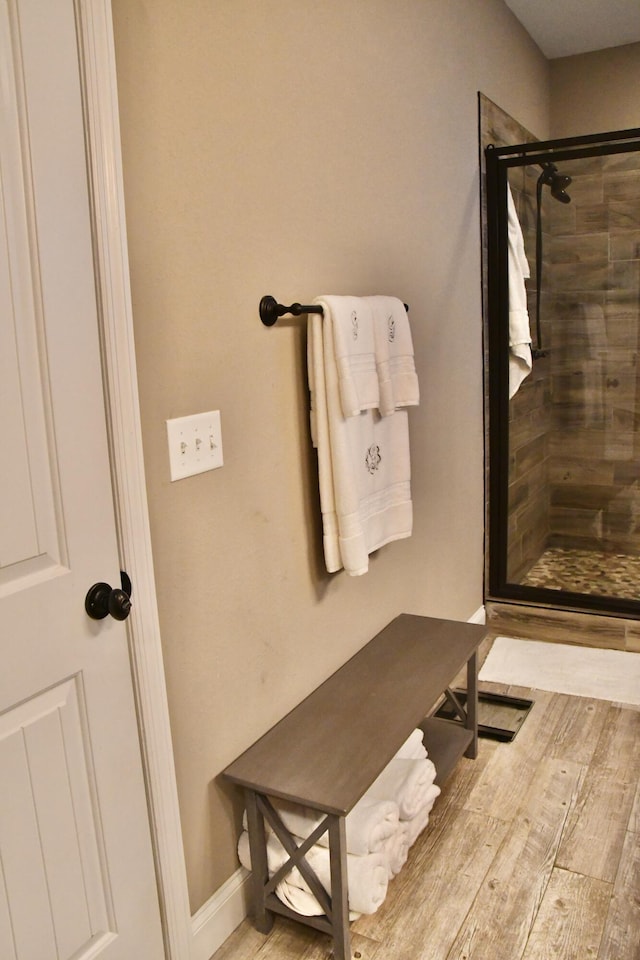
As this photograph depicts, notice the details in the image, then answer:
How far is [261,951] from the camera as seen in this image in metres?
1.71

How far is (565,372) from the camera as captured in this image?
324 centimetres

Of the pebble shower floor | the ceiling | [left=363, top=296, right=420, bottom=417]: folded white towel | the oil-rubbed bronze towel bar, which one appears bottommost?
the pebble shower floor

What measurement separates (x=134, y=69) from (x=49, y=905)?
141cm

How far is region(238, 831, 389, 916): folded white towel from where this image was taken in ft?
5.57

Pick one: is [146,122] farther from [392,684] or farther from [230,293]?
[392,684]

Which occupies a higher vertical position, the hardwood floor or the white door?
the white door

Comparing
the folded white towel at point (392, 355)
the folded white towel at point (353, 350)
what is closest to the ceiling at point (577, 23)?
the folded white towel at point (392, 355)

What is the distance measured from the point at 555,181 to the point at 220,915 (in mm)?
2769

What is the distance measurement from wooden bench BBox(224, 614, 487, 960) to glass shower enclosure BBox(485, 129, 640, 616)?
1.16 metres

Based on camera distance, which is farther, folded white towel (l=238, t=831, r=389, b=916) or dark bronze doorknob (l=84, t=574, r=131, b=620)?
folded white towel (l=238, t=831, r=389, b=916)

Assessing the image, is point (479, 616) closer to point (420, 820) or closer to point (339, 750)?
point (420, 820)

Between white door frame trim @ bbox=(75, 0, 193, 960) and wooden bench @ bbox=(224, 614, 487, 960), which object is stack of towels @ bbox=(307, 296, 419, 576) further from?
white door frame trim @ bbox=(75, 0, 193, 960)

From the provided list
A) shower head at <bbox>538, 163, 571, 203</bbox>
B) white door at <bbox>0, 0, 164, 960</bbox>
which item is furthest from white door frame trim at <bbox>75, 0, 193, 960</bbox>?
shower head at <bbox>538, 163, 571, 203</bbox>

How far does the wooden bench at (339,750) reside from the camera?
1.62m
